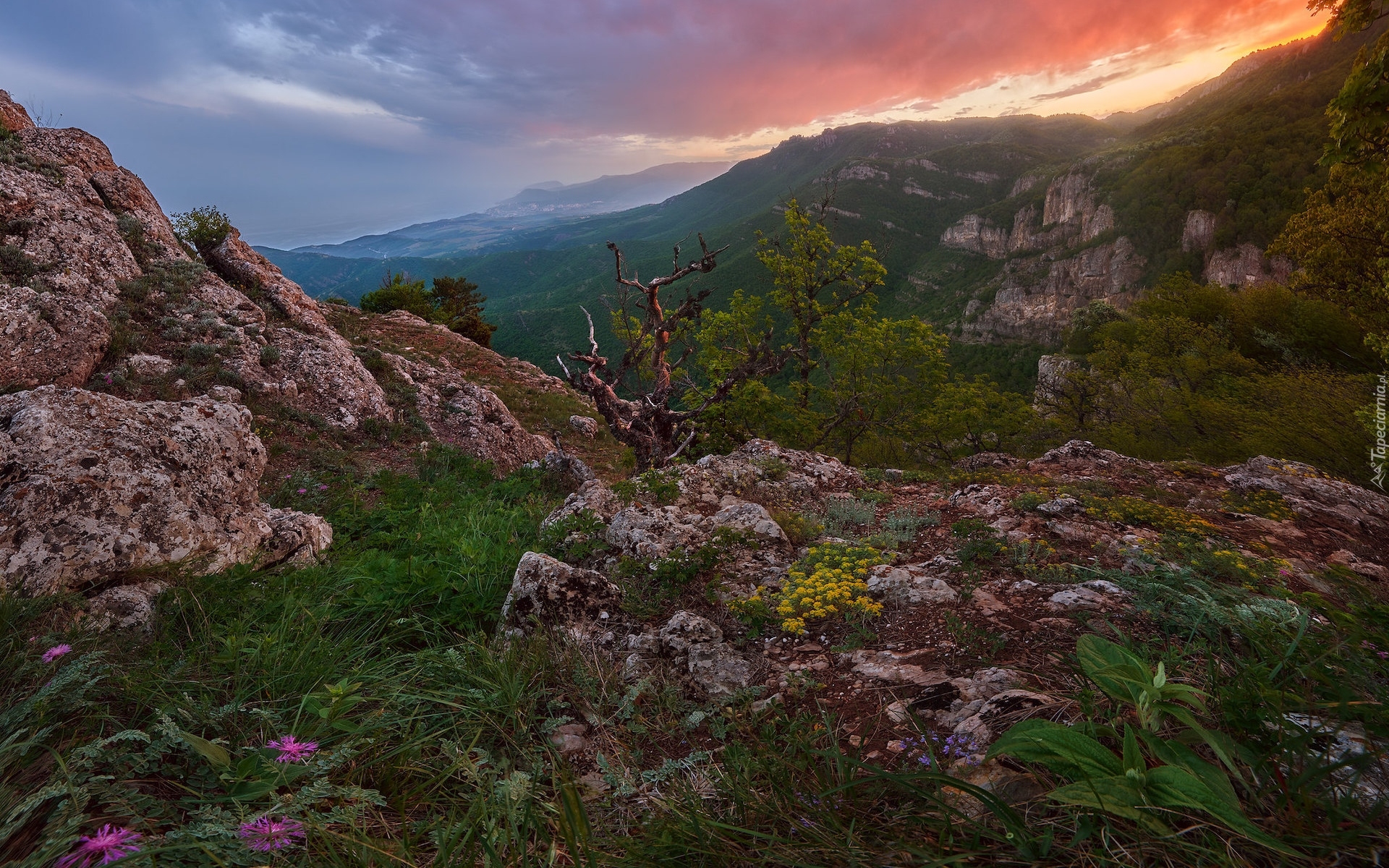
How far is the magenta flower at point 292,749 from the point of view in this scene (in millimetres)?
1724

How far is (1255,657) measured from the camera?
1912mm

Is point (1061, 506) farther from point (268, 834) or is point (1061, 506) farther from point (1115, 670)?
point (268, 834)

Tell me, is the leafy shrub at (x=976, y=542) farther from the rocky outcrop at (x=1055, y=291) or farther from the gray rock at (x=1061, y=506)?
the rocky outcrop at (x=1055, y=291)

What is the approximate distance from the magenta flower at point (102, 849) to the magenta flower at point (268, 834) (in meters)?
0.23

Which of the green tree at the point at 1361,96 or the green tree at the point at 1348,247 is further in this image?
the green tree at the point at 1348,247

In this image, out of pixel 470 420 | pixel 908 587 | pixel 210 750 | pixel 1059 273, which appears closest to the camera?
pixel 210 750

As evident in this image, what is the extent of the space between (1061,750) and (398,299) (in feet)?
119

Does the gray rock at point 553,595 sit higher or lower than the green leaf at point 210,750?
lower

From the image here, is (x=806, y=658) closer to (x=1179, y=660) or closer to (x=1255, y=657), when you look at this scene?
(x=1179, y=660)

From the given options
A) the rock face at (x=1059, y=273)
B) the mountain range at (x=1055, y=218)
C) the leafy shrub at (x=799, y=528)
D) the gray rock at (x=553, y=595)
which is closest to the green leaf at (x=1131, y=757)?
the gray rock at (x=553, y=595)

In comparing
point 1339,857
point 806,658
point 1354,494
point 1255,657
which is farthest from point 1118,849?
point 1354,494

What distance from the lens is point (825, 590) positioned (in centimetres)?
348

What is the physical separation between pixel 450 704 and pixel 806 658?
188 centimetres

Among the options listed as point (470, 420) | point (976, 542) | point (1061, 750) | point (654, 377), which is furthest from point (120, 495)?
point (470, 420)
